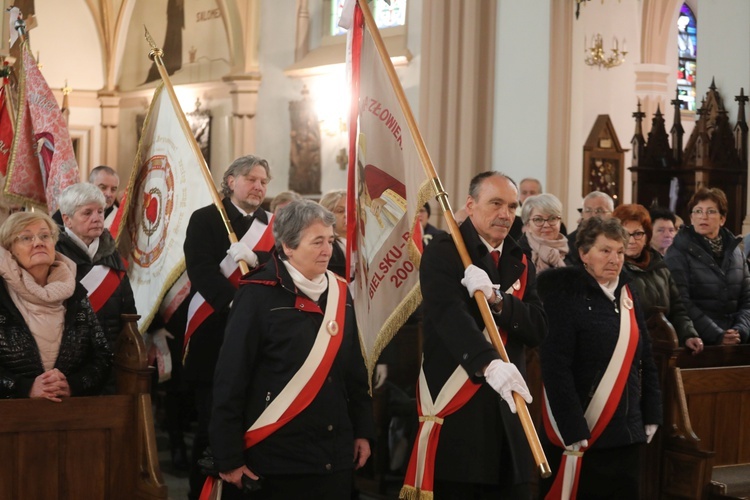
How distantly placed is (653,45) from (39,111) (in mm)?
13100

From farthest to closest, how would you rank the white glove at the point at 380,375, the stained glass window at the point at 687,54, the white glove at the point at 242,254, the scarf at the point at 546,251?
the stained glass window at the point at 687,54
the scarf at the point at 546,251
the white glove at the point at 380,375
the white glove at the point at 242,254

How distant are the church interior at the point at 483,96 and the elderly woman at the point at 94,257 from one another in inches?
36.2

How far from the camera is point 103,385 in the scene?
163 inches

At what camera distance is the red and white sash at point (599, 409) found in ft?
13.8

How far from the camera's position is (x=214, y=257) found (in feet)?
17.2

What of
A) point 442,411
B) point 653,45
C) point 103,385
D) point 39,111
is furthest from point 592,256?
point 653,45

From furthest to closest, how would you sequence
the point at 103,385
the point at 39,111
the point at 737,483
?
1. the point at 39,111
2. the point at 737,483
3. the point at 103,385

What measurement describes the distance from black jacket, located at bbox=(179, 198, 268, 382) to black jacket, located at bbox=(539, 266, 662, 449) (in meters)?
1.47

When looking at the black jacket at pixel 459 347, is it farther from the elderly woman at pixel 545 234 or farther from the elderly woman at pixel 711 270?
the elderly woman at pixel 711 270

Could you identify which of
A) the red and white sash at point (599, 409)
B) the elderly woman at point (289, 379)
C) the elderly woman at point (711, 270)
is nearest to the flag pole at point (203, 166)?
the elderly woman at point (289, 379)

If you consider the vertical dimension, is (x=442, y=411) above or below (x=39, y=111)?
below

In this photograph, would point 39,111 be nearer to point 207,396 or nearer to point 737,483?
point 207,396

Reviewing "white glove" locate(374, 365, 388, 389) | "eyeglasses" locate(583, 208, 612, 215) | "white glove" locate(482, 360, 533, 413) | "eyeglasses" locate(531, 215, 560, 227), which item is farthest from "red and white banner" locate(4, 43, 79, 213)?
"white glove" locate(482, 360, 533, 413)

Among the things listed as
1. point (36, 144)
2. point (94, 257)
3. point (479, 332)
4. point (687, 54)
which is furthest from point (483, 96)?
point (687, 54)
